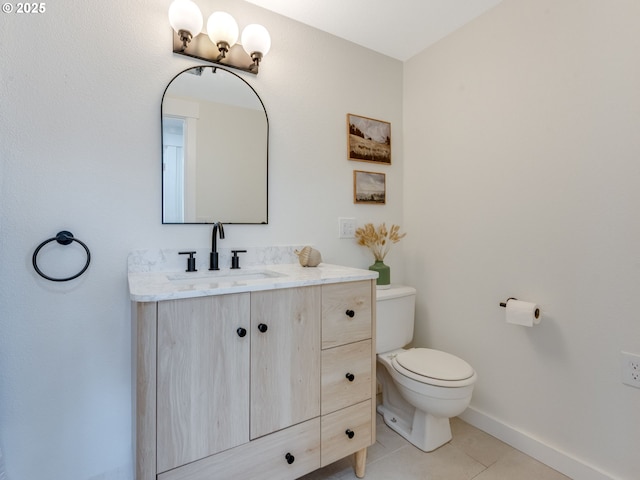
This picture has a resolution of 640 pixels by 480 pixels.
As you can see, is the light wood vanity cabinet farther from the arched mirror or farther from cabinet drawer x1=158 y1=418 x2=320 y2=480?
the arched mirror

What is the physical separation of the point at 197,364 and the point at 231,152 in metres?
1.02

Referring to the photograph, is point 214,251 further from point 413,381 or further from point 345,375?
point 413,381

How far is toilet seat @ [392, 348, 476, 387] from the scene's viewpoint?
4.80 ft

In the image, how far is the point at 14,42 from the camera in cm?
115

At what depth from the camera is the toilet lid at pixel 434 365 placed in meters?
1.50

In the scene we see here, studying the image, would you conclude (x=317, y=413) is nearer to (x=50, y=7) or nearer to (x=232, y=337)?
(x=232, y=337)

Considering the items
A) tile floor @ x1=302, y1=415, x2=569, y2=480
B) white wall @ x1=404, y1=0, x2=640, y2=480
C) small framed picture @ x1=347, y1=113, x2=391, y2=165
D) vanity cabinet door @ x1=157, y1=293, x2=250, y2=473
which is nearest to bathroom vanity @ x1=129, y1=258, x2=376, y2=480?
vanity cabinet door @ x1=157, y1=293, x2=250, y2=473

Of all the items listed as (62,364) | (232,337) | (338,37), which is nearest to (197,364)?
(232,337)

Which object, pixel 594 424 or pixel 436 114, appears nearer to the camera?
pixel 594 424

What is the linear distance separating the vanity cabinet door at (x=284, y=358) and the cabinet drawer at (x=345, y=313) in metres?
0.04

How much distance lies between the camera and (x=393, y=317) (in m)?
1.85

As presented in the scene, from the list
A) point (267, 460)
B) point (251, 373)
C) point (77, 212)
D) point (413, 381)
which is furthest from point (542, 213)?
point (77, 212)

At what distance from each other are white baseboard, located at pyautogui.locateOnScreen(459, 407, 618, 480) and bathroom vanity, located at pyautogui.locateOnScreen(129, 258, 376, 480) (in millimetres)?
808

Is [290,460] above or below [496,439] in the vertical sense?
above
